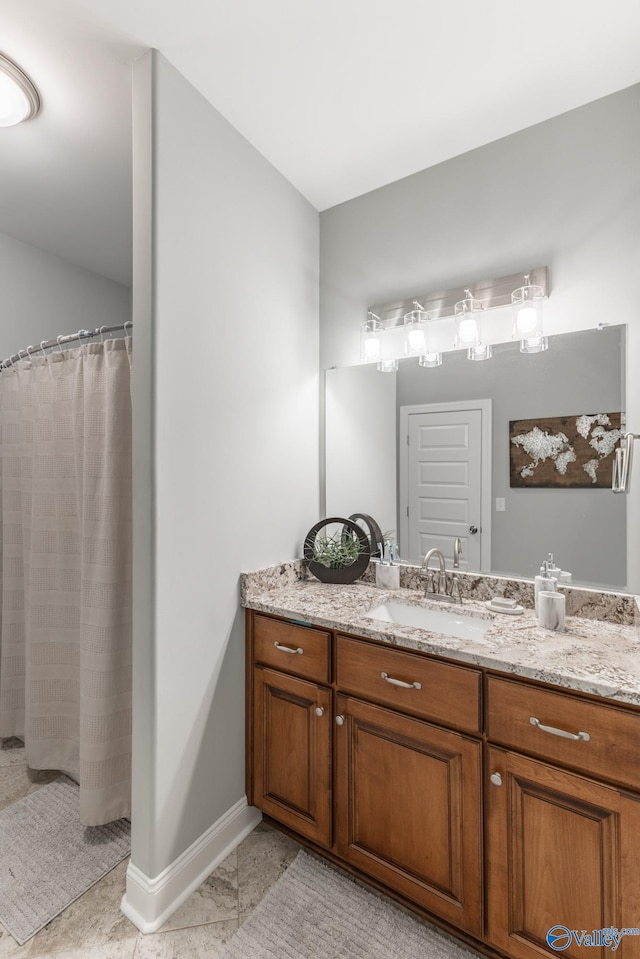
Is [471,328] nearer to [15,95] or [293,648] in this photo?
[293,648]

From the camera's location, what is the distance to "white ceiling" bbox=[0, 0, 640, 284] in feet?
4.18

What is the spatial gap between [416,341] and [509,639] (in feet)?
3.90

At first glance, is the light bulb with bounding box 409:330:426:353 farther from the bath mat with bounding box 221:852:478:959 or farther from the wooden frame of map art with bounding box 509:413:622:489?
the bath mat with bounding box 221:852:478:959

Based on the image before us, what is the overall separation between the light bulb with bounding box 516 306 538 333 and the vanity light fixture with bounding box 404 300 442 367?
33 cm

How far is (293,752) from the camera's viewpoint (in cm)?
156

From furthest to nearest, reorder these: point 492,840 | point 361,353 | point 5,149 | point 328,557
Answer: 1. point 361,353
2. point 328,557
3. point 5,149
4. point 492,840

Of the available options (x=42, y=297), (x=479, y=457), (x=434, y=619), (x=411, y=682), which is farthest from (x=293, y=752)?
(x=42, y=297)

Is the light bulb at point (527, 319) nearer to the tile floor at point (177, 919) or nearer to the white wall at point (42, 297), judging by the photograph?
the tile floor at point (177, 919)

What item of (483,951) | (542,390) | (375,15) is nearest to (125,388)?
(375,15)

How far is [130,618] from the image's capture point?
1674 mm

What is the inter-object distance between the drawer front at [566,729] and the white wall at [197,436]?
92 centimetres

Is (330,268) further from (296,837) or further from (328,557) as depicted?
(296,837)

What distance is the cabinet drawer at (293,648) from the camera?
148cm

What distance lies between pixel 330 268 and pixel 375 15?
0.94 m
